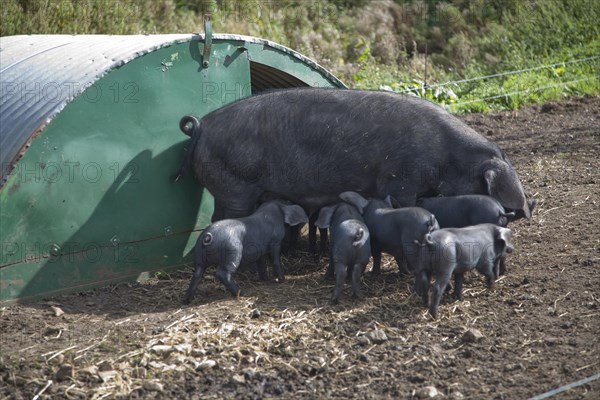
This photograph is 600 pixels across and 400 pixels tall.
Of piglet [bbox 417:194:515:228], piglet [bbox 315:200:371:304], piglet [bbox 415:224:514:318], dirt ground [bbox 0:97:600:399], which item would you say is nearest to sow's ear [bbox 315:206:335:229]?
piglet [bbox 315:200:371:304]

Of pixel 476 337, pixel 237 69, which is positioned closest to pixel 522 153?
pixel 237 69

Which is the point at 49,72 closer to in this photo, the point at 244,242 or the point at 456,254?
the point at 244,242

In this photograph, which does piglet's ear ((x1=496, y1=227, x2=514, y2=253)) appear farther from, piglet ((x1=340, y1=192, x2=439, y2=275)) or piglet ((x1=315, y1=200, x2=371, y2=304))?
piglet ((x1=315, y1=200, x2=371, y2=304))

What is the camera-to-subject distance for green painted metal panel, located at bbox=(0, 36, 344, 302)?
5.75 m

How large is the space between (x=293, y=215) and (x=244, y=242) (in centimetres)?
54

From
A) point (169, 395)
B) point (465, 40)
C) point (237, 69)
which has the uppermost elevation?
point (465, 40)

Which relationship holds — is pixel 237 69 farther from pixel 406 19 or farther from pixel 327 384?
pixel 406 19

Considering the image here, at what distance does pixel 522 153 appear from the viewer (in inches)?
373

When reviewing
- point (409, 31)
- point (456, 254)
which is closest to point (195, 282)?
point (456, 254)

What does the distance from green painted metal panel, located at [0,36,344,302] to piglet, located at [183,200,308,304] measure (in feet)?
2.23

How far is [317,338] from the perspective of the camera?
17.1 feet

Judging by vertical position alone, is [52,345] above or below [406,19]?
below

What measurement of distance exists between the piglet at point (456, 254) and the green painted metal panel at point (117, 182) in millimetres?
2033

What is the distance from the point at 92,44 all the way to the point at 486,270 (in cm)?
344
